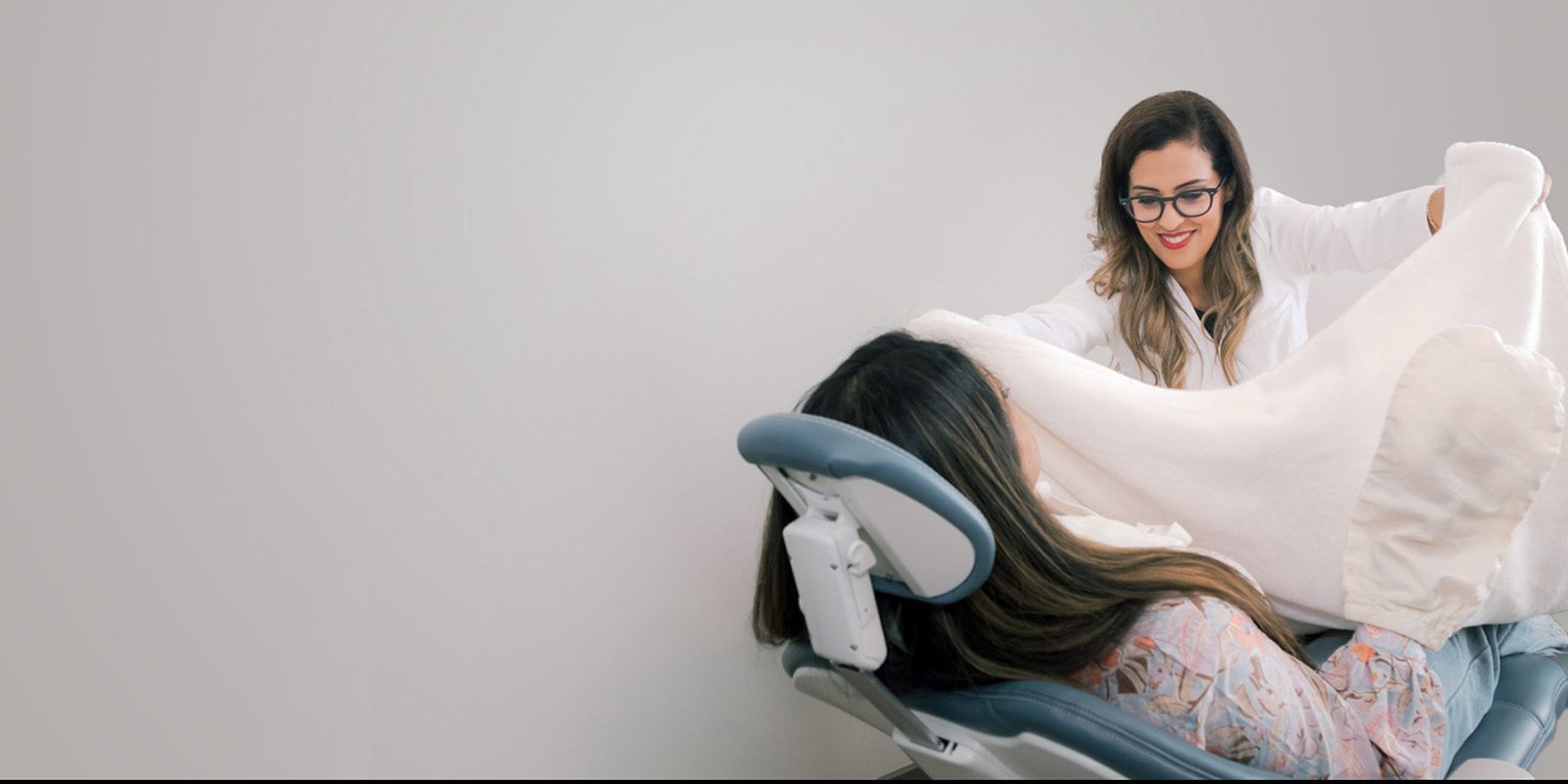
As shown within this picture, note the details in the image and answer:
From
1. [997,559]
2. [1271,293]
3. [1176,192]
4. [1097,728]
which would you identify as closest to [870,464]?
[997,559]

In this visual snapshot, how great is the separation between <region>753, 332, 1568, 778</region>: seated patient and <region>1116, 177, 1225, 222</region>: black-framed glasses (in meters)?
0.87

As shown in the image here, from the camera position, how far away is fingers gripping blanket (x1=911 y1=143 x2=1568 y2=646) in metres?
1.47

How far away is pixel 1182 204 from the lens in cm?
210

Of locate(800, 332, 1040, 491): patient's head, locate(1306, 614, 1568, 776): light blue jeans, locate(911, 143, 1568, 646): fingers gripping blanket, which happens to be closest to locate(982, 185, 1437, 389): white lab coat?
locate(911, 143, 1568, 646): fingers gripping blanket

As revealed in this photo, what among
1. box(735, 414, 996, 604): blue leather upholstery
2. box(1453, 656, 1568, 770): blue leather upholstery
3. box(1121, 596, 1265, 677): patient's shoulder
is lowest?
box(1453, 656, 1568, 770): blue leather upholstery

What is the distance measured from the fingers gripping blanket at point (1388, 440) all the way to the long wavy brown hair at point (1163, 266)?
1.48ft

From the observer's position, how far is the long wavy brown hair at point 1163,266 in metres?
2.12

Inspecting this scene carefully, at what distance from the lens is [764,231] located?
1938mm

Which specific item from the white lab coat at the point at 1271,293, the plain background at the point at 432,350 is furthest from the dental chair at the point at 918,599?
the white lab coat at the point at 1271,293

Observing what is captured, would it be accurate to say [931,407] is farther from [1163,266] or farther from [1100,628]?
[1163,266]

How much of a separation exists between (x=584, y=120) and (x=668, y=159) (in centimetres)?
15

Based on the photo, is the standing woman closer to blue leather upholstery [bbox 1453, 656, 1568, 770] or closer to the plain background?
the plain background

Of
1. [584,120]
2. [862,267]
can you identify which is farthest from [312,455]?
[862,267]

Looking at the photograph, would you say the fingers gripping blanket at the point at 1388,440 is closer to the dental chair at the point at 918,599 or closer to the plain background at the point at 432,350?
the dental chair at the point at 918,599
